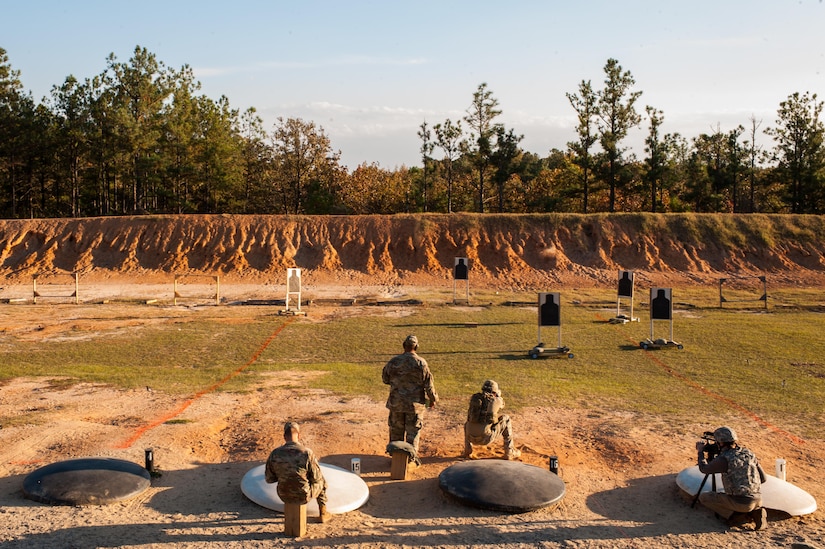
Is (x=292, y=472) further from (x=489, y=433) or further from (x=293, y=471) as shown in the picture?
(x=489, y=433)

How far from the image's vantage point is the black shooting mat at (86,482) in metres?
8.01

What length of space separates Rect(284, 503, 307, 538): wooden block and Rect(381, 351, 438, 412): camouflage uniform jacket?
2548 millimetres

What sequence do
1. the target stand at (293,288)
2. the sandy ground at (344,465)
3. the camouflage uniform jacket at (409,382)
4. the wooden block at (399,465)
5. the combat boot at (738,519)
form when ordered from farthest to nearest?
1. the target stand at (293,288)
2. the camouflage uniform jacket at (409,382)
3. the wooden block at (399,465)
4. the combat boot at (738,519)
5. the sandy ground at (344,465)

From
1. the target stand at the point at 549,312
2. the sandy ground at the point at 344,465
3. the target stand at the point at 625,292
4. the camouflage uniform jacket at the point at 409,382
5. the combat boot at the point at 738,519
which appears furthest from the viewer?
the target stand at the point at 625,292

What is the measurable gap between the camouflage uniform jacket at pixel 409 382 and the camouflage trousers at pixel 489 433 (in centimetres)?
71

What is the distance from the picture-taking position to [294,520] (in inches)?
287

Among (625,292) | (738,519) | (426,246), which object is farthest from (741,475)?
(426,246)

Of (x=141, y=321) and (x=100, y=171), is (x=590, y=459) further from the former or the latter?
(x=100, y=171)

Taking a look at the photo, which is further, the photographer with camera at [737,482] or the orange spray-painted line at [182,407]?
the orange spray-painted line at [182,407]

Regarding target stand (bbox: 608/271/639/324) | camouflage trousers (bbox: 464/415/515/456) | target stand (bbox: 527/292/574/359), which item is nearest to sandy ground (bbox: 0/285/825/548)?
camouflage trousers (bbox: 464/415/515/456)

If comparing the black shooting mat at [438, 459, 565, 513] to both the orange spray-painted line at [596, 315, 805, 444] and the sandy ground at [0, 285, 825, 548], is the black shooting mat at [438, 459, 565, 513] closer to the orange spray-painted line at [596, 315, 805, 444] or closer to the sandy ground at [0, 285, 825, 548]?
the sandy ground at [0, 285, 825, 548]

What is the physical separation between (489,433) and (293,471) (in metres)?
3.36

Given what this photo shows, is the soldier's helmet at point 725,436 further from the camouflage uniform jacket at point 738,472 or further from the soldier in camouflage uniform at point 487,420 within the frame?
the soldier in camouflage uniform at point 487,420

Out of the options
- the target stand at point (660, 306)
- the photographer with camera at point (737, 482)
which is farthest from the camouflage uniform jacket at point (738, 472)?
the target stand at point (660, 306)
